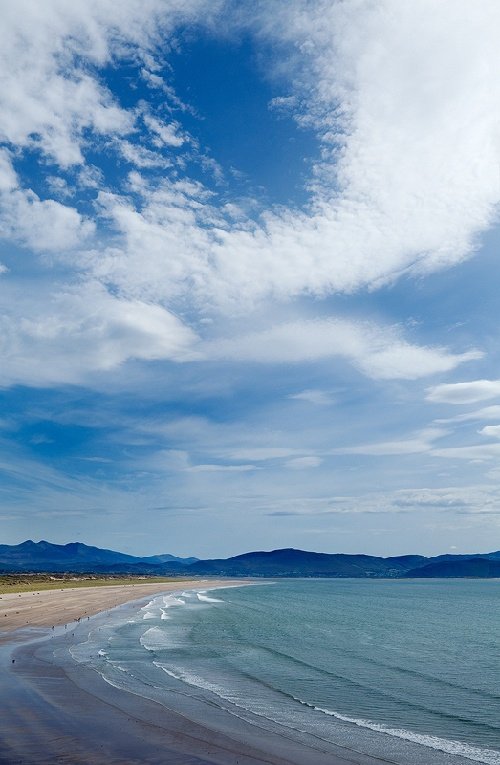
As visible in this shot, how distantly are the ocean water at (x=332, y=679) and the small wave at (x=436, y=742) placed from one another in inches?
1.7

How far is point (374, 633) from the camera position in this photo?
56000 mm

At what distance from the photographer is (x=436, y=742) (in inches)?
799

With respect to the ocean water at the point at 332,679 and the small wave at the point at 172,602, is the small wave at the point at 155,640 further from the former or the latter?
the small wave at the point at 172,602

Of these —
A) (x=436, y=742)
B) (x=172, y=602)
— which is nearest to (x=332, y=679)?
(x=436, y=742)

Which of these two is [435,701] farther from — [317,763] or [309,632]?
[309,632]

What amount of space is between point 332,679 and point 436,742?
11.9 metres

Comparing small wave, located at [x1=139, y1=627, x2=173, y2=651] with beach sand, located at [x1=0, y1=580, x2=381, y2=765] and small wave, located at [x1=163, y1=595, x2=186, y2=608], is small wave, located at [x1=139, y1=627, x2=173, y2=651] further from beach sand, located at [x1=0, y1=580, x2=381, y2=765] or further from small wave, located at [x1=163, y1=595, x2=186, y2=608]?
small wave, located at [x1=163, y1=595, x2=186, y2=608]

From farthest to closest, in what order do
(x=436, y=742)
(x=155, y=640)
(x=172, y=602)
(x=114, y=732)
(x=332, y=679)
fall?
(x=172, y=602) < (x=155, y=640) < (x=332, y=679) < (x=436, y=742) < (x=114, y=732)

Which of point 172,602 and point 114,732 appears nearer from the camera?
point 114,732

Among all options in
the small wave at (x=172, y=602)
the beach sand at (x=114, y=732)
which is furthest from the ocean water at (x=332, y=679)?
the small wave at (x=172, y=602)

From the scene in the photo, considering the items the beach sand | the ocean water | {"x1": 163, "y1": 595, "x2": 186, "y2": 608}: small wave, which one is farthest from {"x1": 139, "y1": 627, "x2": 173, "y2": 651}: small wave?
{"x1": 163, "y1": 595, "x2": 186, "y2": 608}: small wave

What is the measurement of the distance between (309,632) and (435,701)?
30.0m

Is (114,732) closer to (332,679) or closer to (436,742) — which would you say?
(436,742)

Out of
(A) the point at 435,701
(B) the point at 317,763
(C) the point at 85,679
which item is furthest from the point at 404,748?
(C) the point at 85,679
